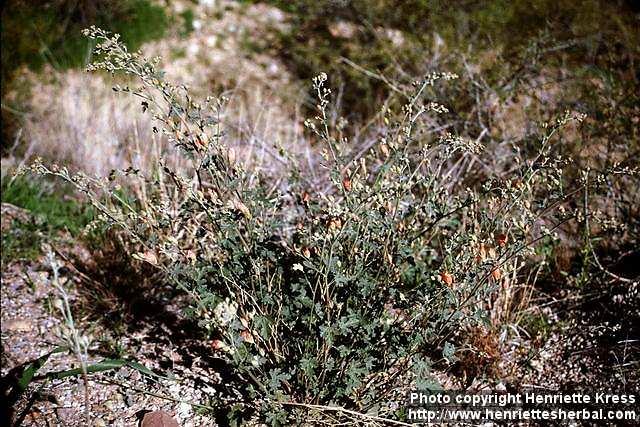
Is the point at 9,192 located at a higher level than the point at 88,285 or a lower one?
higher

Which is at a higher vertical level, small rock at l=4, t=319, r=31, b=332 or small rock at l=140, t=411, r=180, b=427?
small rock at l=4, t=319, r=31, b=332

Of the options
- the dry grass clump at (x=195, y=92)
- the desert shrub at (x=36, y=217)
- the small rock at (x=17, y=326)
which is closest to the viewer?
the small rock at (x=17, y=326)

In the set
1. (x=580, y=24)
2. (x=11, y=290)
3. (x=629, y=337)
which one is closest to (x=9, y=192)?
(x=11, y=290)

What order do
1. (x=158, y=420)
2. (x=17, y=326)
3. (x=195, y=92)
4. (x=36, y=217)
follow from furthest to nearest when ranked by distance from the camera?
(x=195, y=92), (x=36, y=217), (x=17, y=326), (x=158, y=420)

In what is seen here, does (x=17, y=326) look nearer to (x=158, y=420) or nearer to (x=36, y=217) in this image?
(x=36, y=217)

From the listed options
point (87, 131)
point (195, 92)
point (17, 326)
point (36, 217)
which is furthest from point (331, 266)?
point (195, 92)

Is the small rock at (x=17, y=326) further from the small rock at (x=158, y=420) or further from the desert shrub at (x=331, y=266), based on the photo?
the desert shrub at (x=331, y=266)

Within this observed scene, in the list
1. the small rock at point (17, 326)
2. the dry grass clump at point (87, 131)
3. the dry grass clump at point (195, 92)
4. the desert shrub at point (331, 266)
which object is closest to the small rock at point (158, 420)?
the desert shrub at point (331, 266)

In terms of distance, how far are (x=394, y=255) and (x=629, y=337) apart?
95 centimetres

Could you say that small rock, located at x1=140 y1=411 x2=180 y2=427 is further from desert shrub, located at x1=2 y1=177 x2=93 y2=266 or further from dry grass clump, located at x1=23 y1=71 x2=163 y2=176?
dry grass clump, located at x1=23 y1=71 x2=163 y2=176

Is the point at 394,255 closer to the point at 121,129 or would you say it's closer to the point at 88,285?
the point at 88,285

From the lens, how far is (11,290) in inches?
102

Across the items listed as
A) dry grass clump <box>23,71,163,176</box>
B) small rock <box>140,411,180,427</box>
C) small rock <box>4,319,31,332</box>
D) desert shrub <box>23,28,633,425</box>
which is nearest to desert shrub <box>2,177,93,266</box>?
dry grass clump <box>23,71,163,176</box>

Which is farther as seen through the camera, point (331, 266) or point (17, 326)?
point (17, 326)
